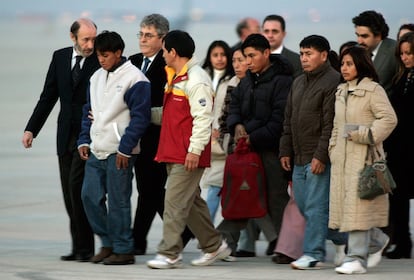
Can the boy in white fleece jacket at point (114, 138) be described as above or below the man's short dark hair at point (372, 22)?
below

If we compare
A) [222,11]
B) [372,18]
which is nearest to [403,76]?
[372,18]

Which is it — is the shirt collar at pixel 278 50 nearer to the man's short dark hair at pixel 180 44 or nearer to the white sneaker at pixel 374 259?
the man's short dark hair at pixel 180 44

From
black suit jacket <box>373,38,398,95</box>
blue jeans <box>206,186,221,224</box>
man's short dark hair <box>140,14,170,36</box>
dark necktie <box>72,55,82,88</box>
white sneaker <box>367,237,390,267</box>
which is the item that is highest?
man's short dark hair <box>140,14,170,36</box>

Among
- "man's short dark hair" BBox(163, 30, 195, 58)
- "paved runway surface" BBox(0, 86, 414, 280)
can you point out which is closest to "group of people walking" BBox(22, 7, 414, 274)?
"man's short dark hair" BBox(163, 30, 195, 58)

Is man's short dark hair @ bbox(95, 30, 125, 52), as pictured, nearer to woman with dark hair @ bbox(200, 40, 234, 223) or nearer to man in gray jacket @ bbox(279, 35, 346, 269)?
man in gray jacket @ bbox(279, 35, 346, 269)

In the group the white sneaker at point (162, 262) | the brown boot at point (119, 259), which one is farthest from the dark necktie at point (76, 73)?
the white sneaker at point (162, 262)

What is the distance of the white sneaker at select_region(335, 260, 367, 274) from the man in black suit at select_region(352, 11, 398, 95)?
1.80m

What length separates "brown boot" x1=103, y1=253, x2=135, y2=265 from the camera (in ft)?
34.1

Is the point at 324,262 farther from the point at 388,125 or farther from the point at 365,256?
the point at 388,125

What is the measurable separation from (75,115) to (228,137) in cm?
129

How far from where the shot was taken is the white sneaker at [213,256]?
10.4 m

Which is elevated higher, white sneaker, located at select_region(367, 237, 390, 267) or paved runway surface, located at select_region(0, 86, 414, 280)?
white sneaker, located at select_region(367, 237, 390, 267)

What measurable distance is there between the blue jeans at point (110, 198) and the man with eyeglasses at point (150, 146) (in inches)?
29.4

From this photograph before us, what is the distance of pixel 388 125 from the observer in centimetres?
967
